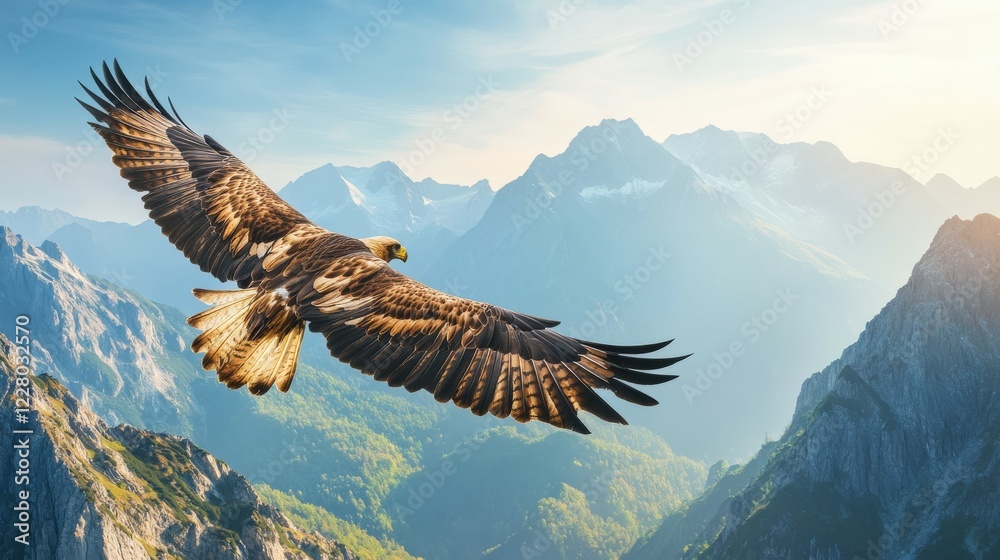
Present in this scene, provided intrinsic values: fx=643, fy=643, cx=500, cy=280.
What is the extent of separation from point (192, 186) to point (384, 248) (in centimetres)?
554

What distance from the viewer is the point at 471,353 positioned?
1138cm

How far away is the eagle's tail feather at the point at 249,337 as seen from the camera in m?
12.4

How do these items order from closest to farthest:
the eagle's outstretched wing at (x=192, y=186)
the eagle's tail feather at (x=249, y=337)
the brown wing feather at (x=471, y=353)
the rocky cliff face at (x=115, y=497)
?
the brown wing feather at (x=471, y=353) → the eagle's tail feather at (x=249, y=337) → the eagle's outstretched wing at (x=192, y=186) → the rocky cliff face at (x=115, y=497)

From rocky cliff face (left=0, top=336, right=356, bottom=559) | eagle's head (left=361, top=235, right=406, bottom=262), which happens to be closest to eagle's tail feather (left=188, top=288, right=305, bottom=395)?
eagle's head (left=361, top=235, right=406, bottom=262)

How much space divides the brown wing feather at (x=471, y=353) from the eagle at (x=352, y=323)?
0.9 inches

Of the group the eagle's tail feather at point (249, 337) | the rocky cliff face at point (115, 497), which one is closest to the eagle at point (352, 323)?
the eagle's tail feather at point (249, 337)

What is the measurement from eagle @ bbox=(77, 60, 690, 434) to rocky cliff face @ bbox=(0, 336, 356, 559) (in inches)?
5784

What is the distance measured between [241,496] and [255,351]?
20668 cm

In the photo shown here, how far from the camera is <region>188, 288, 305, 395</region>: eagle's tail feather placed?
487 inches

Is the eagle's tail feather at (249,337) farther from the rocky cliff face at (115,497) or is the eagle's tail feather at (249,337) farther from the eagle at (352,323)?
the rocky cliff face at (115,497)

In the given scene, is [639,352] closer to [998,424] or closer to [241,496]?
[241,496]

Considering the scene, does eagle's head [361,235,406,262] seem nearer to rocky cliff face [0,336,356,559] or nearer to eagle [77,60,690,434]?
eagle [77,60,690,434]

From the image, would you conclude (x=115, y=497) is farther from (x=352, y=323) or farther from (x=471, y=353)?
(x=471, y=353)

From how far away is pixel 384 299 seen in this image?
487 inches
